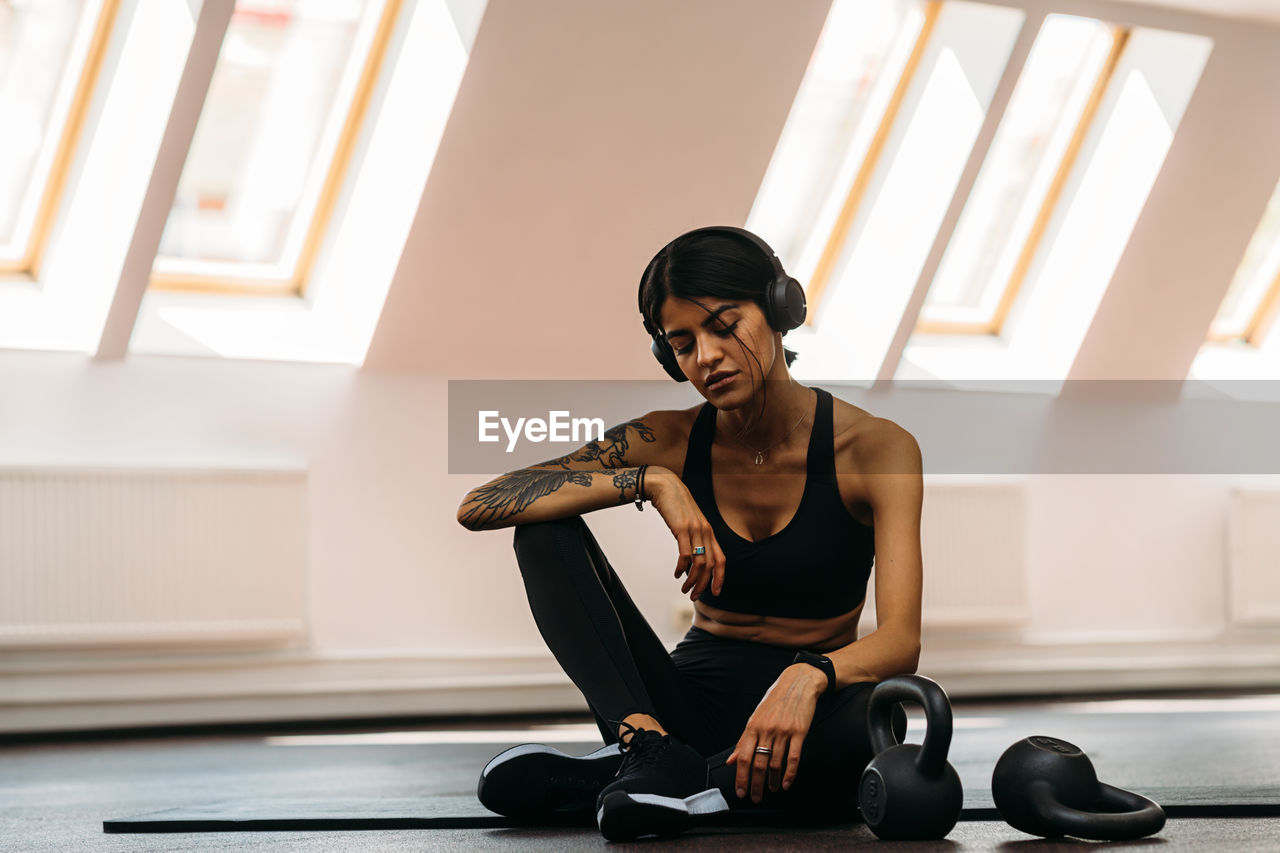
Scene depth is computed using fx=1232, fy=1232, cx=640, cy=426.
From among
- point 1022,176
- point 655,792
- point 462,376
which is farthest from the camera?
point 1022,176

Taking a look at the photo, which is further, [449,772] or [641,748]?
[449,772]

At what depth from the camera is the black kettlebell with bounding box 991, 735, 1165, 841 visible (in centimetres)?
148

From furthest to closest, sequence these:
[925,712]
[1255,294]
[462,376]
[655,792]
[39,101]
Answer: [1255,294] → [462,376] → [39,101] → [655,792] → [925,712]

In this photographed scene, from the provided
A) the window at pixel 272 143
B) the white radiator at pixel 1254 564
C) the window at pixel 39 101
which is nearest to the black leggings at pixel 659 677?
the window at pixel 272 143

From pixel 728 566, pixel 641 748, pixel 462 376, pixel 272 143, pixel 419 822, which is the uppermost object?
pixel 272 143

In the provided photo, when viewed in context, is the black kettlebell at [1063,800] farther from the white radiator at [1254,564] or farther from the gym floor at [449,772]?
the white radiator at [1254,564]

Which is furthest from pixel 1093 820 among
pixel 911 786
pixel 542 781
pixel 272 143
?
pixel 272 143

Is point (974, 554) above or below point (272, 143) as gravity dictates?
below

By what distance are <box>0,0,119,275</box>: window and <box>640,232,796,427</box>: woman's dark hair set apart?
2430mm

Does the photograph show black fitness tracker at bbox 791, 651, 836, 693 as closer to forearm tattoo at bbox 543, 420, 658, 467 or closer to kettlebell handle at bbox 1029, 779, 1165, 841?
kettlebell handle at bbox 1029, 779, 1165, 841

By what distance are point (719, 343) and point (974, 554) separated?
275cm

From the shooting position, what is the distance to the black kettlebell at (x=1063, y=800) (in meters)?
1.48

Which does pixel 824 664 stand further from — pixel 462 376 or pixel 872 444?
pixel 462 376

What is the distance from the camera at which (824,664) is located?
1.57 metres
